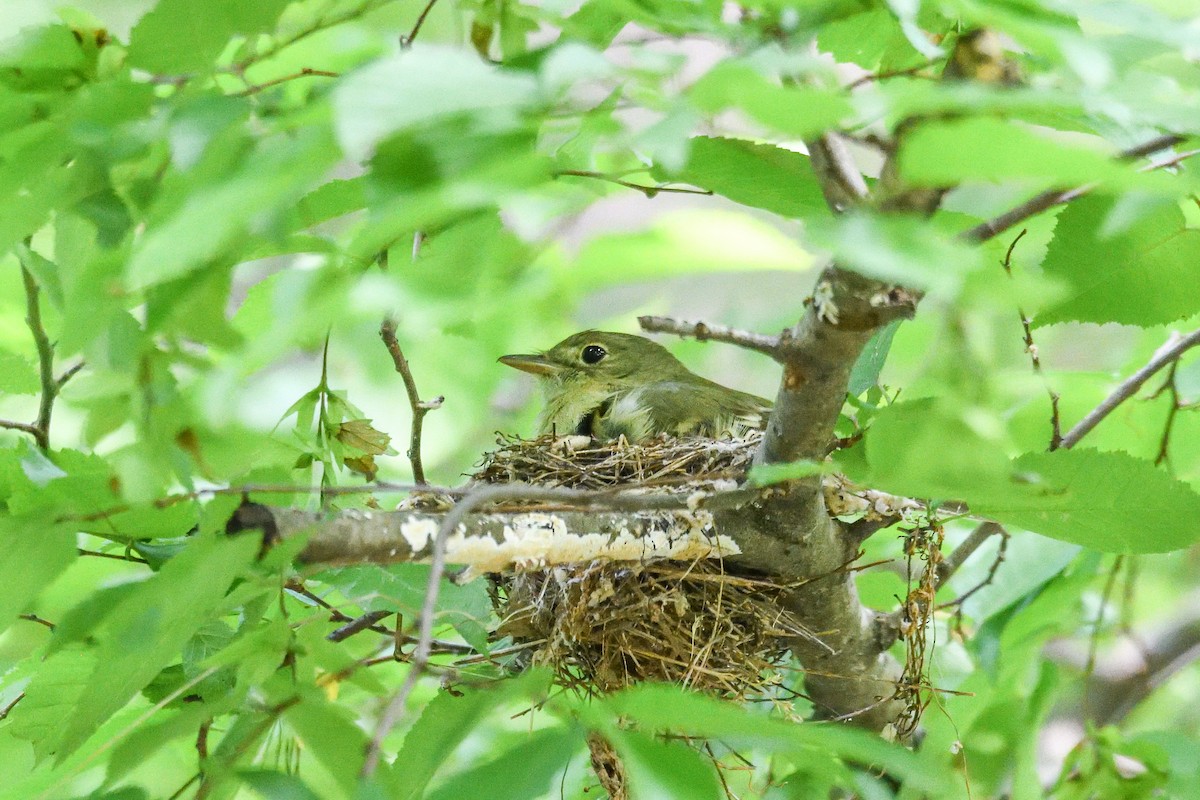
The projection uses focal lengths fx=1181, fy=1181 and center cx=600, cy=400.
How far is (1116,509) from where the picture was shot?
2410 mm

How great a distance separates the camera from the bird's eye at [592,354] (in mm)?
4930

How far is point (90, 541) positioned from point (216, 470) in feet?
7.25

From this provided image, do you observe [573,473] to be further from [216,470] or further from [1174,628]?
[1174,628]

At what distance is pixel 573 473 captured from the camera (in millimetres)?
3502

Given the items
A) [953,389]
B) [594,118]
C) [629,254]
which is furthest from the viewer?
[629,254]

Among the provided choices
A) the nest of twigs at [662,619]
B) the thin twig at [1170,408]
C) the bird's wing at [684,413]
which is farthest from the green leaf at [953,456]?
the bird's wing at [684,413]

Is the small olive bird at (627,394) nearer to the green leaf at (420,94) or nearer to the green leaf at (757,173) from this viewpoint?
the green leaf at (757,173)

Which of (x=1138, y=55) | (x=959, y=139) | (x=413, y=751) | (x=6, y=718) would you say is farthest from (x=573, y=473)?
(x=959, y=139)

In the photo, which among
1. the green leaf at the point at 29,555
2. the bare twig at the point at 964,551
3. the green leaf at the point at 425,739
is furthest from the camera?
the bare twig at the point at 964,551

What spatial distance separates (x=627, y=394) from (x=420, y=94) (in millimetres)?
3322

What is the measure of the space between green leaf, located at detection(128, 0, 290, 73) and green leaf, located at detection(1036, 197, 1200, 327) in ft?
5.18

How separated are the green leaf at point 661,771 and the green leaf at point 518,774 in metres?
0.22

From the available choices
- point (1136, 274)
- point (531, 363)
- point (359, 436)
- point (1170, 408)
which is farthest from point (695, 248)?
point (1136, 274)

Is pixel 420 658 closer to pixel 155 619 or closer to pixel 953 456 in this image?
pixel 155 619
